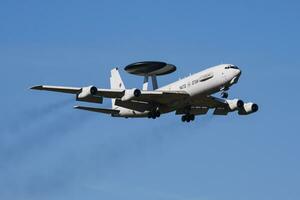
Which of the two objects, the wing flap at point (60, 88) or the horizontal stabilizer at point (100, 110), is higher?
the wing flap at point (60, 88)

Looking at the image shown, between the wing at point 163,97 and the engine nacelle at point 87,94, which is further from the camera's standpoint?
the wing at point 163,97

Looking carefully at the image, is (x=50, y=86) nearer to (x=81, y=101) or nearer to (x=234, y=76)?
(x=81, y=101)

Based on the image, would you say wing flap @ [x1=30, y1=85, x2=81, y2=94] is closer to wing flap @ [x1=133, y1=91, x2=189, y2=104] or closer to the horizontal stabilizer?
the horizontal stabilizer

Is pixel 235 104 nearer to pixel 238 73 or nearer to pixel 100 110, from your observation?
pixel 238 73

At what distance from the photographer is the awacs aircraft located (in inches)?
4892

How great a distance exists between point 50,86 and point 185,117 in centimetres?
1855

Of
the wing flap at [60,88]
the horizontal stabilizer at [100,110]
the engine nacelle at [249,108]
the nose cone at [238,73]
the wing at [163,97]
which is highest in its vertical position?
the nose cone at [238,73]

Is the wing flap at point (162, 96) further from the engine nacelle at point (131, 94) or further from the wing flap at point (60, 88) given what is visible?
the wing flap at point (60, 88)

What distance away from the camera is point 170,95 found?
4978 inches

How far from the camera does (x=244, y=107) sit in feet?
440

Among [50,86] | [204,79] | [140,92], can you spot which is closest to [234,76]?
[204,79]

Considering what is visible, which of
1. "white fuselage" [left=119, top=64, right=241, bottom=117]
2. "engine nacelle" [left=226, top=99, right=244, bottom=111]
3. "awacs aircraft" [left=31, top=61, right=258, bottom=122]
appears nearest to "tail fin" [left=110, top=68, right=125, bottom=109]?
"awacs aircraft" [left=31, top=61, right=258, bottom=122]

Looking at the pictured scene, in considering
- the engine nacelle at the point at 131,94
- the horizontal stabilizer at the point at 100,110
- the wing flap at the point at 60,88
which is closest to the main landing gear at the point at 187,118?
the horizontal stabilizer at the point at 100,110

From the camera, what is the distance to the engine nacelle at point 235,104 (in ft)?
439
